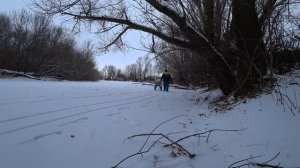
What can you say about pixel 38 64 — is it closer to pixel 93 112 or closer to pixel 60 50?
pixel 60 50

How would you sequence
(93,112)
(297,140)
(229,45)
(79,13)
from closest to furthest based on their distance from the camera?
(297,140)
(93,112)
(229,45)
(79,13)

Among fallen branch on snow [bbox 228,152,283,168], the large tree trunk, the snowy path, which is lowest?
fallen branch on snow [bbox 228,152,283,168]

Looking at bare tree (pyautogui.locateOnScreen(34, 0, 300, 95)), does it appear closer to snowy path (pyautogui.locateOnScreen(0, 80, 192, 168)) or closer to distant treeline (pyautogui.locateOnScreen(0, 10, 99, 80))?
snowy path (pyautogui.locateOnScreen(0, 80, 192, 168))

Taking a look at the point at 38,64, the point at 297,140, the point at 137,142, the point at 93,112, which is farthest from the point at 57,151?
the point at 38,64

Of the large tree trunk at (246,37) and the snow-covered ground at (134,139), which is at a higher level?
the large tree trunk at (246,37)

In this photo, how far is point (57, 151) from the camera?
340 cm

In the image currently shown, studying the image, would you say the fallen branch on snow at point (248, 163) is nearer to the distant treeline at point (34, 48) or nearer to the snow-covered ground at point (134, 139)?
the snow-covered ground at point (134, 139)

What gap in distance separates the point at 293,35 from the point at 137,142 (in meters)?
5.84

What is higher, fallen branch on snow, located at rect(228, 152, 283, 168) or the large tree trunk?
the large tree trunk

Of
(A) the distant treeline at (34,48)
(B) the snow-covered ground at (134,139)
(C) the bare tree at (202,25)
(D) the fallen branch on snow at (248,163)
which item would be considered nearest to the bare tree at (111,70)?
(A) the distant treeline at (34,48)

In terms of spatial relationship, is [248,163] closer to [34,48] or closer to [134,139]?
[134,139]

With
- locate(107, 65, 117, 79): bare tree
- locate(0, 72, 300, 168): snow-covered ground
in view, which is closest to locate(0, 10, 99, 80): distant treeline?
locate(0, 72, 300, 168): snow-covered ground

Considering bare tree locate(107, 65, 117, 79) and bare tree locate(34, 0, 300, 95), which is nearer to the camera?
bare tree locate(34, 0, 300, 95)

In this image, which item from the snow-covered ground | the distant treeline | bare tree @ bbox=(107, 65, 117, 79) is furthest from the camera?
bare tree @ bbox=(107, 65, 117, 79)
